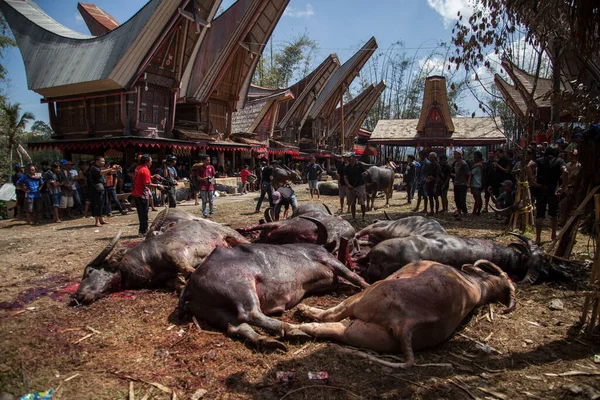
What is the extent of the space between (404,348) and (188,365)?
173 centimetres

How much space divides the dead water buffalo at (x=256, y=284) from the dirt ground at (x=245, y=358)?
15 centimetres

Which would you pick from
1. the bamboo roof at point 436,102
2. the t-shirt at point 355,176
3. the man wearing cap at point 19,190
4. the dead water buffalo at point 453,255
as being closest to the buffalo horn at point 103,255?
the dead water buffalo at point 453,255

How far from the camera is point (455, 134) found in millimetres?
30281

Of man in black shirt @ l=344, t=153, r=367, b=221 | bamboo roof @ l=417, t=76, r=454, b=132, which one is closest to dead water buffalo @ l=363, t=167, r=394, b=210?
man in black shirt @ l=344, t=153, r=367, b=221

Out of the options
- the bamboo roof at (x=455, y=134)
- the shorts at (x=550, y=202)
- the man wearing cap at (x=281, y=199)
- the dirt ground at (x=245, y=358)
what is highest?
the bamboo roof at (x=455, y=134)

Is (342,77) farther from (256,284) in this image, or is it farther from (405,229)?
(256,284)

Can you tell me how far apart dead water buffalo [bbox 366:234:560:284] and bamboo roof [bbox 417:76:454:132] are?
26634 mm

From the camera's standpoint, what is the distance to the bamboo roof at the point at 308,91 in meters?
32.8

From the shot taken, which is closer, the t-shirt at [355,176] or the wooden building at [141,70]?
the t-shirt at [355,176]

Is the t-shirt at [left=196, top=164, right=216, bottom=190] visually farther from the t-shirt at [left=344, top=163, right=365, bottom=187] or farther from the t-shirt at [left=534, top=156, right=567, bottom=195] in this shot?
the t-shirt at [left=534, top=156, right=567, bottom=195]

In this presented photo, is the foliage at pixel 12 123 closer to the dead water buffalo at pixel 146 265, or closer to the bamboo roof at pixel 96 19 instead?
the bamboo roof at pixel 96 19

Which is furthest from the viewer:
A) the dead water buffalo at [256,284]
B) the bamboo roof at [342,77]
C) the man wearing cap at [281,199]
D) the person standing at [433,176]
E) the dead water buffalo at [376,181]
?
the bamboo roof at [342,77]

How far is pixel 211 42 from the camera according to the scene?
2138 cm

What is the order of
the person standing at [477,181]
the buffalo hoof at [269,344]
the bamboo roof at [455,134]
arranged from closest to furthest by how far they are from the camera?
the buffalo hoof at [269,344] → the person standing at [477,181] → the bamboo roof at [455,134]
